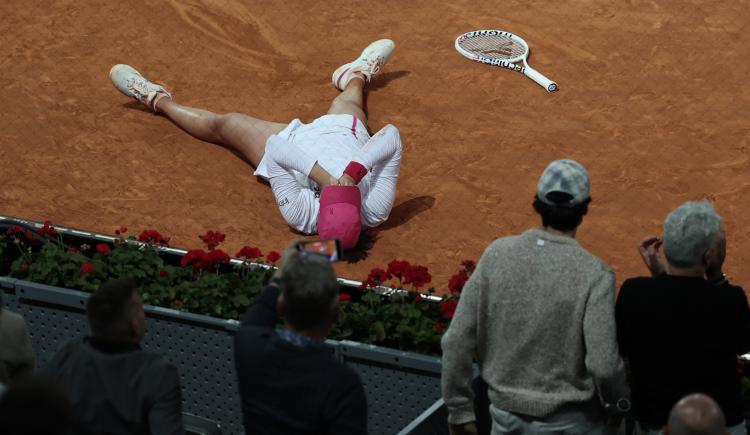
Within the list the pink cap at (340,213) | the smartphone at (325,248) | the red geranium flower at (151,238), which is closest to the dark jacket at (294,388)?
the smartphone at (325,248)

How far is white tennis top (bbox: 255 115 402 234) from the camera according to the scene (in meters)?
8.95

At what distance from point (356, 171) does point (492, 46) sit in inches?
125

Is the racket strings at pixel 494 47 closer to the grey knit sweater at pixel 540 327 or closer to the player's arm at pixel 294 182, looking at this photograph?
the player's arm at pixel 294 182

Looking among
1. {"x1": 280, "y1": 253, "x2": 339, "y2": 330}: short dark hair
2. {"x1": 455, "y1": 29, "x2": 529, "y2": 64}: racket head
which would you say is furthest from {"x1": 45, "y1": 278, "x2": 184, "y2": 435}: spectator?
{"x1": 455, "y1": 29, "x2": 529, "y2": 64}: racket head

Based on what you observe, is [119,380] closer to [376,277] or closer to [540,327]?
[540,327]

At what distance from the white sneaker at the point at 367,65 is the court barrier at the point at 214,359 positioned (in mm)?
4568

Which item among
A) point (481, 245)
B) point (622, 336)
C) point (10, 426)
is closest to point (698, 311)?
point (622, 336)

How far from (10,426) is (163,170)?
270 inches

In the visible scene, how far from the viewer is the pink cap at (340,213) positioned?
27.8ft

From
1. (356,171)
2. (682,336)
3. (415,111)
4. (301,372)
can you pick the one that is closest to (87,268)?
(356,171)

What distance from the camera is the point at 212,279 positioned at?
688 centimetres

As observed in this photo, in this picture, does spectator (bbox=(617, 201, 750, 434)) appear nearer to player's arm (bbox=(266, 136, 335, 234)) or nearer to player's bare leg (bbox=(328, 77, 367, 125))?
player's arm (bbox=(266, 136, 335, 234))

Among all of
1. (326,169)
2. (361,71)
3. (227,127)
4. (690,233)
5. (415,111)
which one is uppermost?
(361,71)

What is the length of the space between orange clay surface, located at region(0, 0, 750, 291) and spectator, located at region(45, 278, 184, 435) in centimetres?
426
